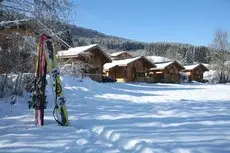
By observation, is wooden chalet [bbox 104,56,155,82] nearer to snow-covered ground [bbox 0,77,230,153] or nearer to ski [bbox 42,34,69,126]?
snow-covered ground [bbox 0,77,230,153]

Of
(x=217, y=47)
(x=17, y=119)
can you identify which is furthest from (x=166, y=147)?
(x=217, y=47)

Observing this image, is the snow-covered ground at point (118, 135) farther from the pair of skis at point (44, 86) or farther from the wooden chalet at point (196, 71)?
the wooden chalet at point (196, 71)

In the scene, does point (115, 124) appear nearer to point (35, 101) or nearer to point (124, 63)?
point (35, 101)

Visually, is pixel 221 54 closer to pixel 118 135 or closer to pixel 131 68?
pixel 131 68

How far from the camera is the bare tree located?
6500 cm

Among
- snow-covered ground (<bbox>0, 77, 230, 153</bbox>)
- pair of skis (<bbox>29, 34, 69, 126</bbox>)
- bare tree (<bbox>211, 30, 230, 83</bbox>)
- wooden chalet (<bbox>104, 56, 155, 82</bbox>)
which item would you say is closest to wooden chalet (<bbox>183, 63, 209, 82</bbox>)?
bare tree (<bbox>211, 30, 230, 83</bbox>)

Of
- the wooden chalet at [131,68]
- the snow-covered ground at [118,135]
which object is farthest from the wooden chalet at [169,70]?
the snow-covered ground at [118,135]

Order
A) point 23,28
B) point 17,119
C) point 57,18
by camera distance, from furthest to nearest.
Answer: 1. point 23,28
2. point 57,18
3. point 17,119

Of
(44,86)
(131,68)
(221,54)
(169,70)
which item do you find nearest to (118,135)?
(44,86)

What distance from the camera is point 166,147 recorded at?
494 centimetres

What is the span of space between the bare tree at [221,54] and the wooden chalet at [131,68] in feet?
73.4

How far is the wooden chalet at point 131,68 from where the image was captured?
48.2m

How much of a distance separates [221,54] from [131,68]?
86.9 feet

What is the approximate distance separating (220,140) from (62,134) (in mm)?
3019
